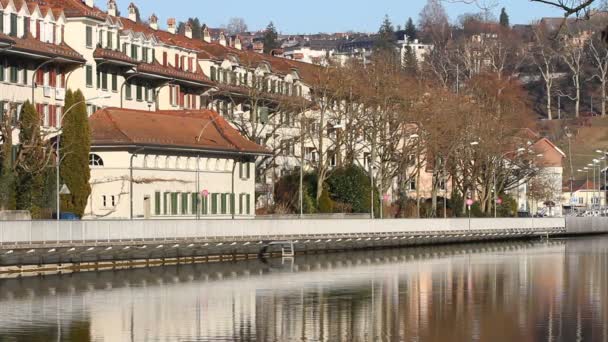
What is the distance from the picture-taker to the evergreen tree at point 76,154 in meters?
82.0

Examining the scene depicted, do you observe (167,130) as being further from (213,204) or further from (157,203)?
(213,204)

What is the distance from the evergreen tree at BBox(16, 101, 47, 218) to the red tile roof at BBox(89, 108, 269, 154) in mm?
7715

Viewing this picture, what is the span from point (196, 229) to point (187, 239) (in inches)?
43.8

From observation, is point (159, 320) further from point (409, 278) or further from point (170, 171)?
point (170, 171)

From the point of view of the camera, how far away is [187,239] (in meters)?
75.2

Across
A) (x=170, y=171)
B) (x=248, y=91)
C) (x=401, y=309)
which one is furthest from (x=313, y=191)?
(x=401, y=309)

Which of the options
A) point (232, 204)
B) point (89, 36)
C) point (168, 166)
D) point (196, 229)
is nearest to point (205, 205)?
point (232, 204)

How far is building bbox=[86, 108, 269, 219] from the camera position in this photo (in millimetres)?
87312

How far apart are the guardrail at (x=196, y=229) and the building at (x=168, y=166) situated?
4.83 metres

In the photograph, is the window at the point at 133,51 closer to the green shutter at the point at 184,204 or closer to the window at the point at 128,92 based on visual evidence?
the window at the point at 128,92

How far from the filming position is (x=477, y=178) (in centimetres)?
13500

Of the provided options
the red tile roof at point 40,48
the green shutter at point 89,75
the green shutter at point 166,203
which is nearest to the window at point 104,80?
the green shutter at point 89,75

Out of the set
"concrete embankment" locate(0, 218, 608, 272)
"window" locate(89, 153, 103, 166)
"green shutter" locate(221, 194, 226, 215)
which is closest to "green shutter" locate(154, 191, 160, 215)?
"window" locate(89, 153, 103, 166)

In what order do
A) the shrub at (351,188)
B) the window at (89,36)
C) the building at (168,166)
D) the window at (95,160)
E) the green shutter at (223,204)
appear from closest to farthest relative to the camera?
the building at (168,166), the window at (95,160), the window at (89,36), the green shutter at (223,204), the shrub at (351,188)
